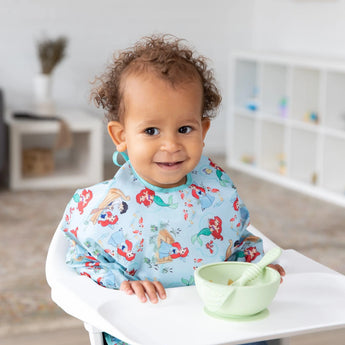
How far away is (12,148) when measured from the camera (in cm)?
409

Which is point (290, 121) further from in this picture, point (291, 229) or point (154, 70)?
point (154, 70)

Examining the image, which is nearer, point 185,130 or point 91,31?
point 185,130

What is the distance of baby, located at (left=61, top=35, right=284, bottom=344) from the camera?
3.64ft

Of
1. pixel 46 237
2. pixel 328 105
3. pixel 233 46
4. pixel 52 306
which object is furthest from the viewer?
pixel 233 46

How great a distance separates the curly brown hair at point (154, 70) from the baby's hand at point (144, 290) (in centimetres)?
30

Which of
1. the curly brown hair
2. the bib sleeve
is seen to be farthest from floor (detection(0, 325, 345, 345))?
the curly brown hair

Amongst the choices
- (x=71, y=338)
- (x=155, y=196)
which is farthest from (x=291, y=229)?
(x=155, y=196)

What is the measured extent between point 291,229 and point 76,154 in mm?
1886

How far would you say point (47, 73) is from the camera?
4.43 metres

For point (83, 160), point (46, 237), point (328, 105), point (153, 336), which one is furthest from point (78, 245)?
point (83, 160)

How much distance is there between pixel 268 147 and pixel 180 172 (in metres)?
3.55

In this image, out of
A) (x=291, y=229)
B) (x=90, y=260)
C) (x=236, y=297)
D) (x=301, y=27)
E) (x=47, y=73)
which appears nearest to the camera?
(x=236, y=297)

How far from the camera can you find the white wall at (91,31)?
186 inches

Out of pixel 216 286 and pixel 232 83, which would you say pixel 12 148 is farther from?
pixel 216 286
